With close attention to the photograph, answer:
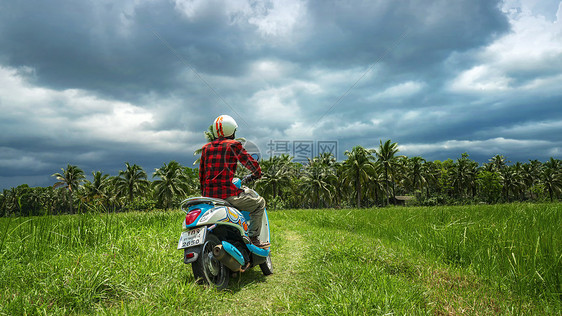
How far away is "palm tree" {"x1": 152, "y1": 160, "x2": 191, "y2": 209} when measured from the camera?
5381 centimetres

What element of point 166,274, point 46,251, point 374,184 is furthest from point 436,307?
point 374,184

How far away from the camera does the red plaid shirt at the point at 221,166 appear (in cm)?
390

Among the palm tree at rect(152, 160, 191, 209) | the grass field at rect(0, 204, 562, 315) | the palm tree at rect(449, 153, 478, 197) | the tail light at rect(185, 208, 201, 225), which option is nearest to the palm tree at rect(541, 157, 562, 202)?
the palm tree at rect(449, 153, 478, 197)

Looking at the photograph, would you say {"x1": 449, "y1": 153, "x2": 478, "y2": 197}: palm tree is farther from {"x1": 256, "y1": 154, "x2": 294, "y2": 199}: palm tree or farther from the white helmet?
the white helmet

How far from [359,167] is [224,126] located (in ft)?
153

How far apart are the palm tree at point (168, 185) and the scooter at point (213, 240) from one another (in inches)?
2065

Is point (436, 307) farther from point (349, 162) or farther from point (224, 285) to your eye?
point (349, 162)

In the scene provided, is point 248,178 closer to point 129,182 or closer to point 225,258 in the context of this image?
point 225,258

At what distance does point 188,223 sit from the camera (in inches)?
137

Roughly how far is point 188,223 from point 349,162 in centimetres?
4780

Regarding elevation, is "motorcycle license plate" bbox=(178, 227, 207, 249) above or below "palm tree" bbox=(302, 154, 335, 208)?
above

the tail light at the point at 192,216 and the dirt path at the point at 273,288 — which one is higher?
the tail light at the point at 192,216

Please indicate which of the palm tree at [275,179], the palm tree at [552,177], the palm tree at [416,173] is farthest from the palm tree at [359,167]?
the palm tree at [552,177]

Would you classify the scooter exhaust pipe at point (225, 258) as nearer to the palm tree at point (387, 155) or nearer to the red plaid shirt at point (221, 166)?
the red plaid shirt at point (221, 166)
